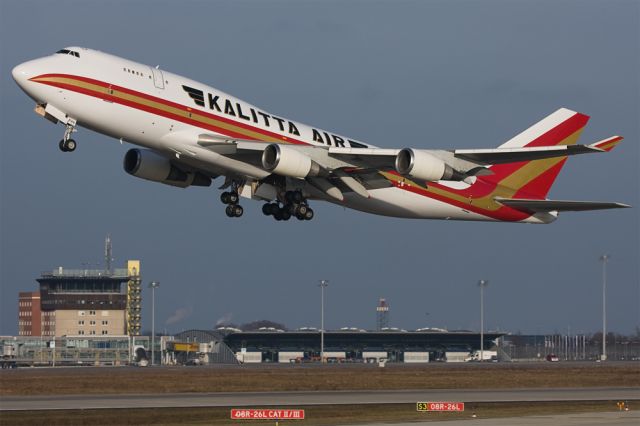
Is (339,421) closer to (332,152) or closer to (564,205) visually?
(332,152)

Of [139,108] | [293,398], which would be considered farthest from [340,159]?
[293,398]

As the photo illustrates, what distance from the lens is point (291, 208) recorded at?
166 ft

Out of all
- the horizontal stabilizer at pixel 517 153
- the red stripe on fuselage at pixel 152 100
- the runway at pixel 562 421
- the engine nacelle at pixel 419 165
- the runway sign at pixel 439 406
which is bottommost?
the runway sign at pixel 439 406

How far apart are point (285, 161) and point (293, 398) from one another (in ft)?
38.1

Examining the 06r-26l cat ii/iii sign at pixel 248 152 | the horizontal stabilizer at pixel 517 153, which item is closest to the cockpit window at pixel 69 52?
the 06r-26l cat ii/iii sign at pixel 248 152

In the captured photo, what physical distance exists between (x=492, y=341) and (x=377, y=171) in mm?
90757

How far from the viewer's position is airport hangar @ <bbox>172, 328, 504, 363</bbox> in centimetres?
12988

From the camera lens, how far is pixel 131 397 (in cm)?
5100

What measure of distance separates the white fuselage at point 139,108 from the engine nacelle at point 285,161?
2.04m

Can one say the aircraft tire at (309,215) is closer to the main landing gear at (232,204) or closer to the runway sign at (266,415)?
the main landing gear at (232,204)

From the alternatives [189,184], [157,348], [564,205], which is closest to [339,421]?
[189,184]

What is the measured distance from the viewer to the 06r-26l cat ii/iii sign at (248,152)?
143 ft

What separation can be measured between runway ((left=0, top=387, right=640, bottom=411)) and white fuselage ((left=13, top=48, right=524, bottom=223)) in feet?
34.4

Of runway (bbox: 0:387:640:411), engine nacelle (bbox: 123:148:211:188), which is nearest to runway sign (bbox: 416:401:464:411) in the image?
runway (bbox: 0:387:640:411)
